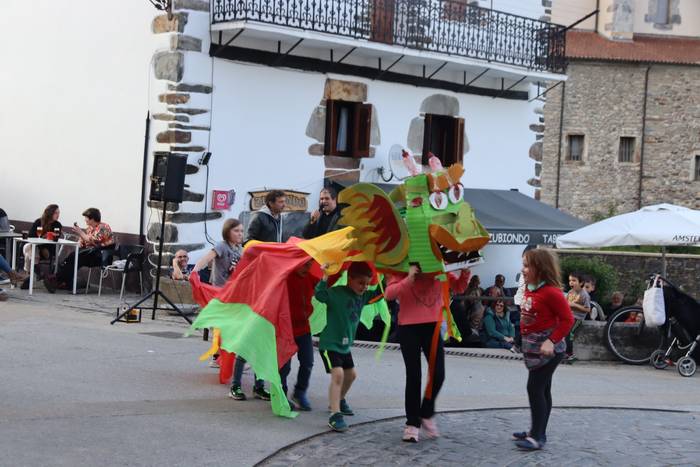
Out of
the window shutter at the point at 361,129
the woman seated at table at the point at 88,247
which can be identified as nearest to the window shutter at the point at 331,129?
the window shutter at the point at 361,129

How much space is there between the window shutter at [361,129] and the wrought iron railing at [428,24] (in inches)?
49.5

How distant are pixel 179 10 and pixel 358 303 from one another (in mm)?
9932

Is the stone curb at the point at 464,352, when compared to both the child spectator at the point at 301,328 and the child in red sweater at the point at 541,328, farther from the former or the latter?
the child in red sweater at the point at 541,328

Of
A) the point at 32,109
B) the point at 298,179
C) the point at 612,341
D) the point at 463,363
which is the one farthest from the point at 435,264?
the point at 32,109

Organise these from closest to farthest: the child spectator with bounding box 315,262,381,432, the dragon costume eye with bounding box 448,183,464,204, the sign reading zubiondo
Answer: the dragon costume eye with bounding box 448,183,464,204 → the child spectator with bounding box 315,262,381,432 → the sign reading zubiondo

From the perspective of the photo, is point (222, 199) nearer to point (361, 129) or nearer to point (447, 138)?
point (361, 129)

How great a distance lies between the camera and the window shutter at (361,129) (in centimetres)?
2019

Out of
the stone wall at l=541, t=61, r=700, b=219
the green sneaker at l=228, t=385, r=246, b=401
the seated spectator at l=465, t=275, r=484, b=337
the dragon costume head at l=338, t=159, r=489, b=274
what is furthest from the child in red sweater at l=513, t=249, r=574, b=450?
the stone wall at l=541, t=61, r=700, b=219

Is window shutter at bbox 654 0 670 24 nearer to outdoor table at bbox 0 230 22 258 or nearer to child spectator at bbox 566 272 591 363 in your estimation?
child spectator at bbox 566 272 591 363

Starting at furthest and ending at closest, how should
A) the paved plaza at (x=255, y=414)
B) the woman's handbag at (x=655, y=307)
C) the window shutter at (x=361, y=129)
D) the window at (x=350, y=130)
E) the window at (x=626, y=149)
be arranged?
the window at (x=626, y=149) < the window shutter at (x=361, y=129) < the window at (x=350, y=130) < the woman's handbag at (x=655, y=307) < the paved plaza at (x=255, y=414)

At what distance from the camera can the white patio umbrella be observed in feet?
53.6

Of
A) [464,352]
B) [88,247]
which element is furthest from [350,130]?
[464,352]

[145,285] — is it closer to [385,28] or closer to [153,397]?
[385,28]

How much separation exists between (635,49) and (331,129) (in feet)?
77.4
